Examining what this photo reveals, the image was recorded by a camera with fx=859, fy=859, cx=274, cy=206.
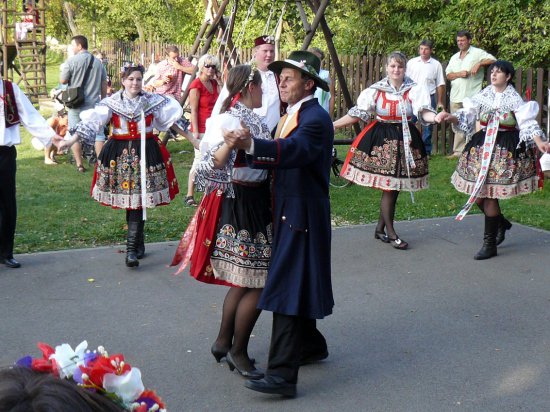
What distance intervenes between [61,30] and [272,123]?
156ft

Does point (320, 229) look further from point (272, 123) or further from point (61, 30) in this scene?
point (61, 30)

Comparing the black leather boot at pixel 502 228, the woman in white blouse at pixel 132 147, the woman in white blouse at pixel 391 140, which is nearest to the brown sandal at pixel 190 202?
the woman in white blouse at pixel 391 140

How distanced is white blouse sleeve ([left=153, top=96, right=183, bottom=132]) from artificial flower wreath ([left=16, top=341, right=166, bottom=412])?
5676 millimetres

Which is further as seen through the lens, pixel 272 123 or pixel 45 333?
pixel 272 123

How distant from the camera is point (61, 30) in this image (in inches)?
2009

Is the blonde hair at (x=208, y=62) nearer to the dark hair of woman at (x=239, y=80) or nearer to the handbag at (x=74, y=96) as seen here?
the handbag at (x=74, y=96)

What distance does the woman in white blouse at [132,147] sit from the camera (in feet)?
23.7

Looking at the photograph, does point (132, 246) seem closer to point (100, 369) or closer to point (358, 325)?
point (358, 325)

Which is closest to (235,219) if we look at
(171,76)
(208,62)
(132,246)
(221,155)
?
(221,155)

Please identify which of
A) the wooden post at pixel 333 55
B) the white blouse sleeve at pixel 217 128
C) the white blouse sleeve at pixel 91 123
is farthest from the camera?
the wooden post at pixel 333 55

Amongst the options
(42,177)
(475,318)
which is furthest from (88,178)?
(475,318)

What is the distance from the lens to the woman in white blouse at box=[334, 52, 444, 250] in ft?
26.3

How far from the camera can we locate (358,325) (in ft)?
19.9

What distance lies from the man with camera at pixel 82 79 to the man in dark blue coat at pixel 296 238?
851 cm
